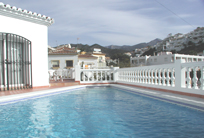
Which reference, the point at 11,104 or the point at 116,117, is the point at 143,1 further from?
the point at 11,104

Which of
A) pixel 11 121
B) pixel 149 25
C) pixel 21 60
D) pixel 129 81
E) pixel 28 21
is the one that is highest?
pixel 149 25

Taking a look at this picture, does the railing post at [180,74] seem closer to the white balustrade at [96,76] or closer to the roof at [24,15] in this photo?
the white balustrade at [96,76]

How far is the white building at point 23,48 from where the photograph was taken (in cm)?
785

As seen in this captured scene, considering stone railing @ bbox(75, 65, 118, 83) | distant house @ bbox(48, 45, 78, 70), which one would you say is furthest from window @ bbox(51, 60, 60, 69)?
stone railing @ bbox(75, 65, 118, 83)

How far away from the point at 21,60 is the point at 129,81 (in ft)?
20.7

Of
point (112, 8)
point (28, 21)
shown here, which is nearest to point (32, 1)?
point (28, 21)

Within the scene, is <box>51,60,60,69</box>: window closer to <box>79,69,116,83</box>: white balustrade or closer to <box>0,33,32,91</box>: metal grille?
<box>79,69,116,83</box>: white balustrade

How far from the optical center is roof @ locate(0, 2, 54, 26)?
7475 mm

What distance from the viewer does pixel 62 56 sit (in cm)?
3359

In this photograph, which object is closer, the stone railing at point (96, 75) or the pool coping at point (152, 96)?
the pool coping at point (152, 96)

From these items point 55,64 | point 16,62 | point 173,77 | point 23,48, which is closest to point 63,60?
point 55,64

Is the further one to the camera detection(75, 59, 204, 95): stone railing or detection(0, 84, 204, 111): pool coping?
detection(75, 59, 204, 95): stone railing

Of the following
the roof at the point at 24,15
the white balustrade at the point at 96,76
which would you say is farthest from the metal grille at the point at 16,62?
the white balustrade at the point at 96,76

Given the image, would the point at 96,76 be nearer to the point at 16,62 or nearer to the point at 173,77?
the point at 16,62
